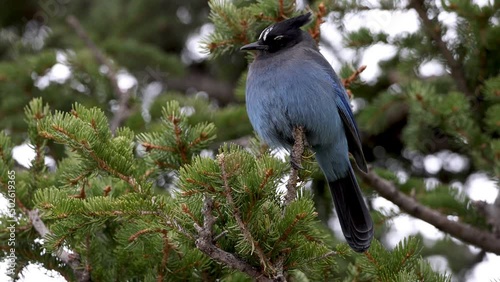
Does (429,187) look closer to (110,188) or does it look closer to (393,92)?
(393,92)

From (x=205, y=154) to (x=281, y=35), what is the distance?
3.97ft

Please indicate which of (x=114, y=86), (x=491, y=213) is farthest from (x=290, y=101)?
(x=114, y=86)

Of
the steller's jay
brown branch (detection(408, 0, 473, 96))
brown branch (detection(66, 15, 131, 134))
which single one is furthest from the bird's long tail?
brown branch (detection(66, 15, 131, 134))

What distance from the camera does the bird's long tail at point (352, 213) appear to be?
3033mm

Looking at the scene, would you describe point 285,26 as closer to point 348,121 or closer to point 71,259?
point 348,121

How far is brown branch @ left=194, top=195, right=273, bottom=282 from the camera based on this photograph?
91.4 inches

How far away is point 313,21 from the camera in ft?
12.6

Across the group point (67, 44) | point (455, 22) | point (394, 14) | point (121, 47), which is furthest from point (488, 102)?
point (67, 44)

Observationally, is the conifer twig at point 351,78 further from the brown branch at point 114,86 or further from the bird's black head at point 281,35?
the brown branch at point 114,86

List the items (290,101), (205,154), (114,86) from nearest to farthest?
(205,154)
(290,101)
(114,86)

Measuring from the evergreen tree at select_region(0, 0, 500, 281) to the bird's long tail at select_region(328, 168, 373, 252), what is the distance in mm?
112

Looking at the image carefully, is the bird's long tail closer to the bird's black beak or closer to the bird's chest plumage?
the bird's chest plumage

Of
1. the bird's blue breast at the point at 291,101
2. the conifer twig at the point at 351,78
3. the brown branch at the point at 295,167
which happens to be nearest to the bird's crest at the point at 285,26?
the bird's blue breast at the point at 291,101

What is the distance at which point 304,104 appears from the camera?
362 cm
